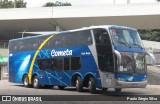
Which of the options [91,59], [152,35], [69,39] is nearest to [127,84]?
[91,59]

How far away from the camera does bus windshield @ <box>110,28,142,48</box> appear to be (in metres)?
20.5

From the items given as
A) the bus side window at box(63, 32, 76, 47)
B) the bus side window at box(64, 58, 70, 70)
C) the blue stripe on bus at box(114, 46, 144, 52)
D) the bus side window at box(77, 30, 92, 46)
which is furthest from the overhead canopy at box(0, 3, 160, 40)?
the blue stripe on bus at box(114, 46, 144, 52)

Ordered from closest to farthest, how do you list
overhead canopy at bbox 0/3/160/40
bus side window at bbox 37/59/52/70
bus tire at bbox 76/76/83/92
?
1. bus tire at bbox 76/76/83/92
2. bus side window at bbox 37/59/52/70
3. overhead canopy at bbox 0/3/160/40

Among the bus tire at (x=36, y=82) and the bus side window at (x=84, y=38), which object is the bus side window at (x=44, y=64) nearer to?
the bus tire at (x=36, y=82)

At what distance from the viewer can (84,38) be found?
22234mm

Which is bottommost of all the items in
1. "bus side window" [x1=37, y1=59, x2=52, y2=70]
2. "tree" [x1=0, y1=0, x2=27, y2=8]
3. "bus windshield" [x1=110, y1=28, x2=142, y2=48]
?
"bus side window" [x1=37, y1=59, x2=52, y2=70]

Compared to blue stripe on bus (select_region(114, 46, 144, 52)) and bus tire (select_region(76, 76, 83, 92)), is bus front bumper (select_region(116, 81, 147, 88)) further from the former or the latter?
bus tire (select_region(76, 76, 83, 92))

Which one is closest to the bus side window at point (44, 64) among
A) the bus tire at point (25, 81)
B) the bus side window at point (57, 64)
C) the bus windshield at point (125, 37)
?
the bus side window at point (57, 64)

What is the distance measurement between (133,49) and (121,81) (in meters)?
1.81

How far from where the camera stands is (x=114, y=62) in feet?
65.9

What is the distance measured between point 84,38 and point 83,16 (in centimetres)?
2439

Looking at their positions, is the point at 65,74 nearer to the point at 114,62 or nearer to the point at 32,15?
the point at 114,62

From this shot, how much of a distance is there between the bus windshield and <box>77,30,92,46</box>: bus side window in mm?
1559

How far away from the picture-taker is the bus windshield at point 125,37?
20.5m
